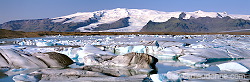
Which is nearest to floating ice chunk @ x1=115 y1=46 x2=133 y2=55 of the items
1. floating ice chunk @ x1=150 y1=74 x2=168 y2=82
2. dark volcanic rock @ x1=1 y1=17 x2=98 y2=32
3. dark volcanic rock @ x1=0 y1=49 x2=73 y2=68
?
dark volcanic rock @ x1=0 y1=49 x2=73 y2=68

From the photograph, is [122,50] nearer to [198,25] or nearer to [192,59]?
[192,59]

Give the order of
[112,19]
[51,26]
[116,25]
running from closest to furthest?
[116,25] < [112,19] < [51,26]

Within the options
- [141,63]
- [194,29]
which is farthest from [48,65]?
[194,29]

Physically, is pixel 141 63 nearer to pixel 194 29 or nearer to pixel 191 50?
pixel 191 50

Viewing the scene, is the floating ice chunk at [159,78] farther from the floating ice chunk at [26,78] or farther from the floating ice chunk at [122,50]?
the floating ice chunk at [122,50]

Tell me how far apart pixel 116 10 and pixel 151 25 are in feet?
148

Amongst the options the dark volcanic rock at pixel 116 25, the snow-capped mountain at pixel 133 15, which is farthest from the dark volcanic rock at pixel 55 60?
the dark volcanic rock at pixel 116 25

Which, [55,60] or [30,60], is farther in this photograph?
[55,60]

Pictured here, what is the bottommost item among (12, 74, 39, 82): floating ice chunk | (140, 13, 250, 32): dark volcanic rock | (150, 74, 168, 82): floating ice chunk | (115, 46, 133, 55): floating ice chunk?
(150, 74, 168, 82): floating ice chunk

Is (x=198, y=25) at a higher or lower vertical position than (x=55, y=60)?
higher

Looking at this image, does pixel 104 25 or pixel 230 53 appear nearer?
pixel 230 53

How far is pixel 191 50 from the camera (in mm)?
9977

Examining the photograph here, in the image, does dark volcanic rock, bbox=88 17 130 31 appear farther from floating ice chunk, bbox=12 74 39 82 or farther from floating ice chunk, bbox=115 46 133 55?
floating ice chunk, bbox=12 74 39 82

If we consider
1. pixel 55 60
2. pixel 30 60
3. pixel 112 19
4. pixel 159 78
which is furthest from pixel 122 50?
pixel 112 19
